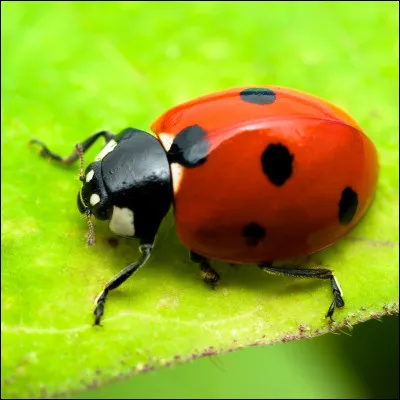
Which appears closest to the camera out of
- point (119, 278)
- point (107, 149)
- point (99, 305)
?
point (99, 305)

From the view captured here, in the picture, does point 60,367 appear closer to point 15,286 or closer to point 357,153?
point 15,286

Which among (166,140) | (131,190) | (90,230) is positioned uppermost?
(166,140)

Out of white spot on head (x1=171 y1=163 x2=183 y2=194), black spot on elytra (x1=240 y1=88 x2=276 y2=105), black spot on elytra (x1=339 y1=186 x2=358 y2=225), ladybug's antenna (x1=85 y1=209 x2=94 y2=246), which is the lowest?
ladybug's antenna (x1=85 y1=209 x2=94 y2=246)

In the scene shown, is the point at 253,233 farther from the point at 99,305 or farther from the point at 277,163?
the point at 99,305

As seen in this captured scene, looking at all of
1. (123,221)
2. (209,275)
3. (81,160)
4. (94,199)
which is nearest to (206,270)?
(209,275)

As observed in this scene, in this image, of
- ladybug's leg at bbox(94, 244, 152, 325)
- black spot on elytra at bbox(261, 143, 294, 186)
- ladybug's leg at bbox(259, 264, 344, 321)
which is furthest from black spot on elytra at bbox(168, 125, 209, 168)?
ladybug's leg at bbox(259, 264, 344, 321)

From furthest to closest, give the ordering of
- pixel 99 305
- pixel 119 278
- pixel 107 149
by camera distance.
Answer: pixel 107 149 < pixel 119 278 < pixel 99 305

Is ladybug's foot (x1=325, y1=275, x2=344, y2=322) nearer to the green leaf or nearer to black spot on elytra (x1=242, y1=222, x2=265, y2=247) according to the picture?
the green leaf

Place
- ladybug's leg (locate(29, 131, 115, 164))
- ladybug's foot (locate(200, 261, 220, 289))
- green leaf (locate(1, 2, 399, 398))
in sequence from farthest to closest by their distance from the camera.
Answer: ladybug's leg (locate(29, 131, 115, 164))
ladybug's foot (locate(200, 261, 220, 289))
green leaf (locate(1, 2, 399, 398))
